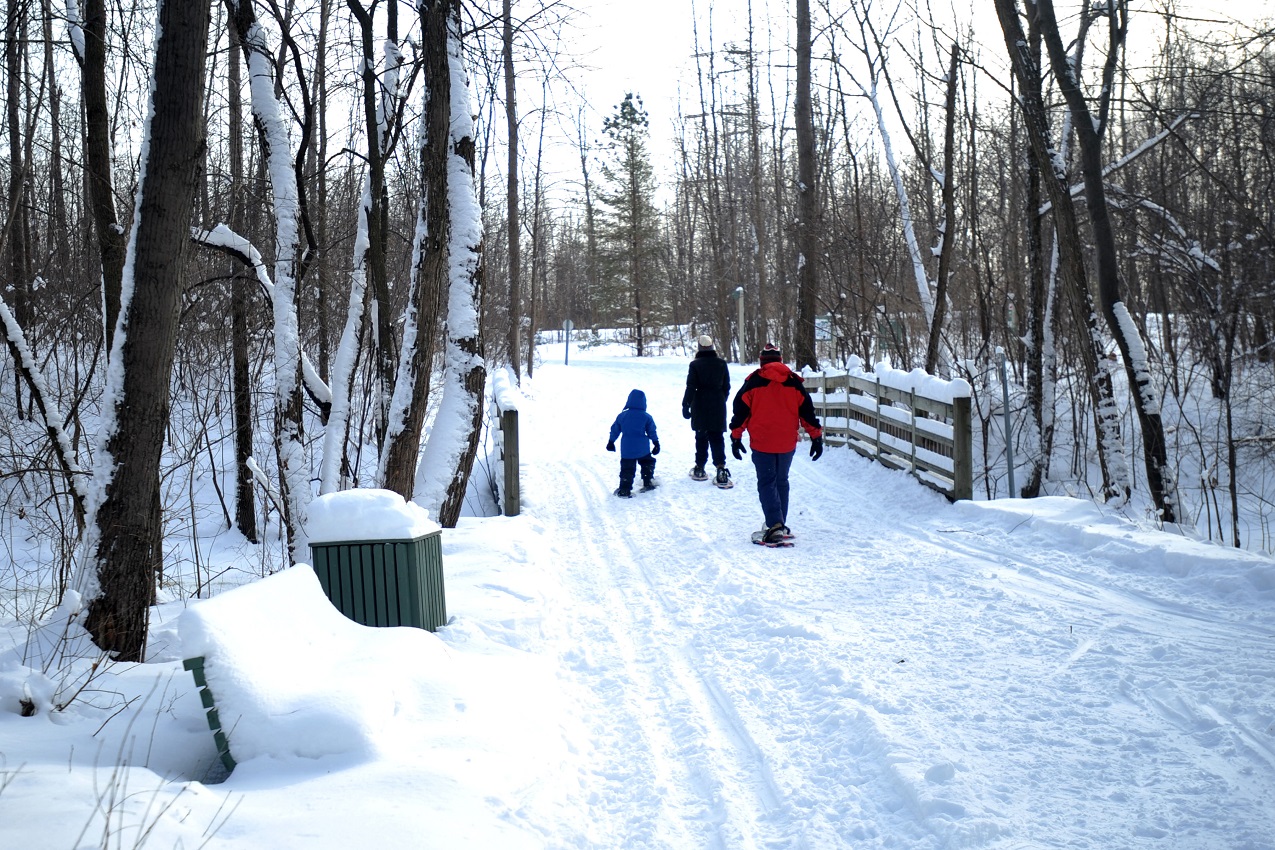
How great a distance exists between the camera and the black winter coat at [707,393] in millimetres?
11898

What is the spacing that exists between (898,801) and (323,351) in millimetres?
11119

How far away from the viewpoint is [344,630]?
4.50 m

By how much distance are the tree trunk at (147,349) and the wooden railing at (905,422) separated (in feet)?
24.9

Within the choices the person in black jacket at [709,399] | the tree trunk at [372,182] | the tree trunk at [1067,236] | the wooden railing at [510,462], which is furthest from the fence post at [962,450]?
the tree trunk at [372,182]

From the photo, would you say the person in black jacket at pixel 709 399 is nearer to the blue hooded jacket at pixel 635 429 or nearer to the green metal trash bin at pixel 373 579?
the blue hooded jacket at pixel 635 429

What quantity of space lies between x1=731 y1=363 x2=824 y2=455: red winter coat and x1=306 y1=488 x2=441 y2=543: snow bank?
415 cm

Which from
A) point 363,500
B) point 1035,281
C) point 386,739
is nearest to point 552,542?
point 363,500

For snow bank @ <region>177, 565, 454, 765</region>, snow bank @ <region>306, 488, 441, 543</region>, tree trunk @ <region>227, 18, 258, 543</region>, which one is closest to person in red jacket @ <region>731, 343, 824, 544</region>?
snow bank @ <region>306, 488, 441, 543</region>

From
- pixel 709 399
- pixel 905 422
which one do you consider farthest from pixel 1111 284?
pixel 709 399

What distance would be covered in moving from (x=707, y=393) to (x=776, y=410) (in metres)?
3.29

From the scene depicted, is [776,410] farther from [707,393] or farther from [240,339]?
[240,339]

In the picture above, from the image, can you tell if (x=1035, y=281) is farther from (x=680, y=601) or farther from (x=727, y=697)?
(x=727, y=697)

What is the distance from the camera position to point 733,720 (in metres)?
4.57

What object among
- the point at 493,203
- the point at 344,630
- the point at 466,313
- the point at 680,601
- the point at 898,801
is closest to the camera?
the point at 898,801
